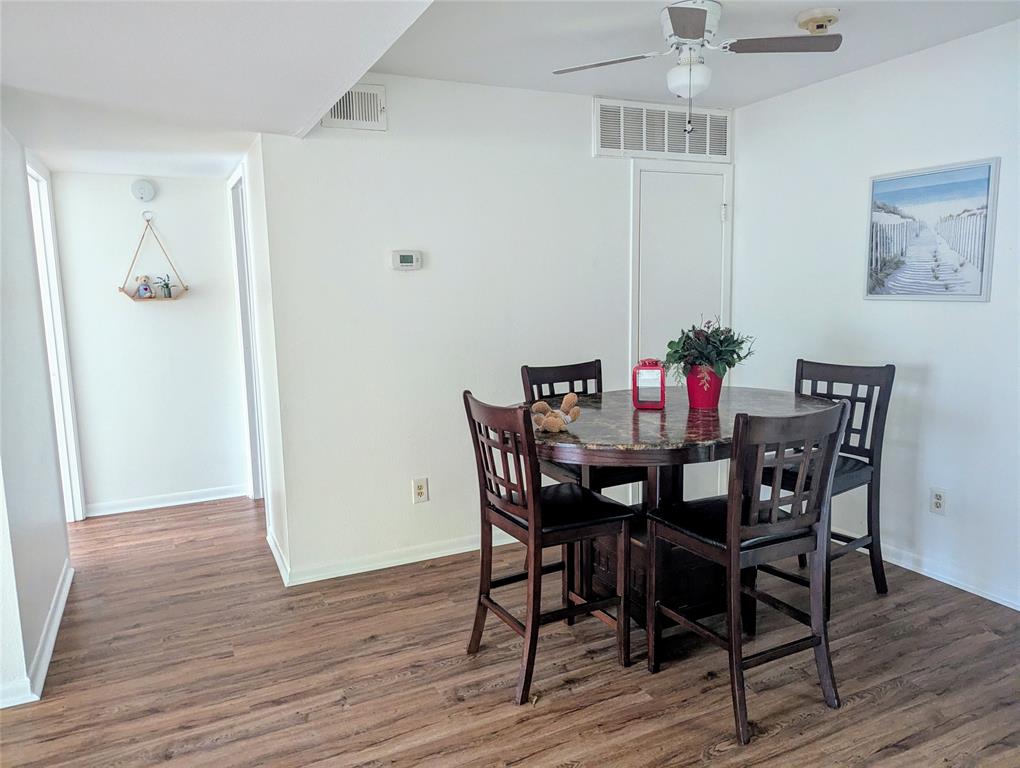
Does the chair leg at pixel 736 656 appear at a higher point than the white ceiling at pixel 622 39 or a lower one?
lower

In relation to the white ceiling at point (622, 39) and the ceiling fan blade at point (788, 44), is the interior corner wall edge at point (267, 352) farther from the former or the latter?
the ceiling fan blade at point (788, 44)

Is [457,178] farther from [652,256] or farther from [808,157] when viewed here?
[808,157]

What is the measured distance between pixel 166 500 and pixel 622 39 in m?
3.94

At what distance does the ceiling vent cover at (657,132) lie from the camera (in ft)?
12.3

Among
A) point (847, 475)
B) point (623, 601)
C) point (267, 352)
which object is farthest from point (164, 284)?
point (847, 475)

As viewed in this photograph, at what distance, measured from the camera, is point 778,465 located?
2.03 m

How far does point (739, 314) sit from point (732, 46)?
2109 millimetres

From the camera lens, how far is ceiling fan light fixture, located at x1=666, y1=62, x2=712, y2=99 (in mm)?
2525

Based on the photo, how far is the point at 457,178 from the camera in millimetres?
3445

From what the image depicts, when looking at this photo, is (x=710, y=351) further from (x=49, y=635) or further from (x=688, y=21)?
(x=49, y=635)

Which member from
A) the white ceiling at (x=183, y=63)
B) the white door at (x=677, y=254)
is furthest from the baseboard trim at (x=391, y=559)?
the white ceiling at (x=183, y=63)

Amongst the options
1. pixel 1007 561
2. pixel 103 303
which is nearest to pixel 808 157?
pixel 1007 561

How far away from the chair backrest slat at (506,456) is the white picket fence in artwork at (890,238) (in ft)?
7.10

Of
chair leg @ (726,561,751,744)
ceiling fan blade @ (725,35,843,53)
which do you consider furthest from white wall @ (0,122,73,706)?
ceiling fan blade @ (725,35,843,53)
